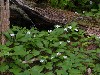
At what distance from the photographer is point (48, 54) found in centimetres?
500

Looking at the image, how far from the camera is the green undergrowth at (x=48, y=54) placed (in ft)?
14.9

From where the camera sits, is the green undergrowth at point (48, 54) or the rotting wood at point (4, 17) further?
the rotting wood at point (4, 17)

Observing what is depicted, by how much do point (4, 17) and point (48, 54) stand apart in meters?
1.12

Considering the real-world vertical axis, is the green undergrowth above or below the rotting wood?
below

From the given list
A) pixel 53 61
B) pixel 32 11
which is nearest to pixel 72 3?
pixel 32 11

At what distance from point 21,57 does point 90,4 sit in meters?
3.23

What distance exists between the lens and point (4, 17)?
15.8ft

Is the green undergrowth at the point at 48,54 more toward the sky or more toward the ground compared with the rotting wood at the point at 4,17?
more toward the ground

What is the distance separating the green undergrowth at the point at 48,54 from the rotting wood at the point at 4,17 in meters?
0.09

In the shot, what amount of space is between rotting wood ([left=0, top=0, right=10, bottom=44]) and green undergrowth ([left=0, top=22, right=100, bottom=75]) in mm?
88

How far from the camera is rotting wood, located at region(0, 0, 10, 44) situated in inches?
185

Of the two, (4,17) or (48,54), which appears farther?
(48,54)

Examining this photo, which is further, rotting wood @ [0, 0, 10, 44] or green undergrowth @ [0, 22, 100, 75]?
rotting wood @ [0, 0, 10, 44]

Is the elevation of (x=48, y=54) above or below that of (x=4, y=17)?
below
